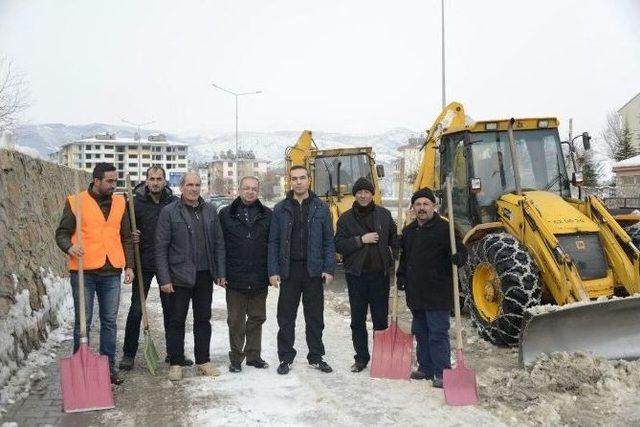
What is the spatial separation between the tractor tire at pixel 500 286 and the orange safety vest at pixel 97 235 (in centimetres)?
386

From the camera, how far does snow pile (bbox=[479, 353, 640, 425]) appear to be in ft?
14.9

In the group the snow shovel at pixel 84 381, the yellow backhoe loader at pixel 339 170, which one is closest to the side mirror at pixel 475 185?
the snow shovel at pixel 84 381

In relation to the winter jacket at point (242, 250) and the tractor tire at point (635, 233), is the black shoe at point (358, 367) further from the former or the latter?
the tractor tire at point (635, 233)

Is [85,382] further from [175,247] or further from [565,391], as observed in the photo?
[565,391]

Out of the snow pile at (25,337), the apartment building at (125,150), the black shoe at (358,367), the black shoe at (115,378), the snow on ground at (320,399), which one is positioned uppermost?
the apartment building at (125,150)

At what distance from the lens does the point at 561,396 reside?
16.1ft

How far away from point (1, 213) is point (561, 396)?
531 cm

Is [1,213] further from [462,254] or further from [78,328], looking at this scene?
[462,254]

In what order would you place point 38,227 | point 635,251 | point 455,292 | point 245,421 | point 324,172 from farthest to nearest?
point 324,172, point 38,227, point 635,251, point 455,292, point 245,421

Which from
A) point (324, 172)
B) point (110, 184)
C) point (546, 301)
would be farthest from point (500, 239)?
point (324, 172)

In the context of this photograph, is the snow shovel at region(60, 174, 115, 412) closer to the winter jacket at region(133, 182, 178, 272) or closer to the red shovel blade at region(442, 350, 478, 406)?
the winter jacket at region(133, 182, 178, 272)

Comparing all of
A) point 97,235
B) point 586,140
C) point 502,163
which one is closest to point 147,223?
point 97,235

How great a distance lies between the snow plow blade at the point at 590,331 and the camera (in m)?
5.57

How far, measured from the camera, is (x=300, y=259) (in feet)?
19.3
